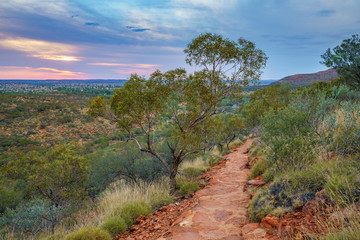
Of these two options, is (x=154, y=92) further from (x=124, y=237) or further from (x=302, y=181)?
(x=302, y=181)

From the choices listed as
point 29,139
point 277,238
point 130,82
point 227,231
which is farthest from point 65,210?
point 29,139

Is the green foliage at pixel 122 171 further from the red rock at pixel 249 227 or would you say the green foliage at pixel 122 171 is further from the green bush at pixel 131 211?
the red rock at pixel 249 227

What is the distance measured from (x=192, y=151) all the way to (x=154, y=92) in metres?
2.91

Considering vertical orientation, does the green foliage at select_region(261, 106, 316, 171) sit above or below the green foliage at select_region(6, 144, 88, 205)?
above

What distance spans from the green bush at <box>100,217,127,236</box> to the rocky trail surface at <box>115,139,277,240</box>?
0.62 ft

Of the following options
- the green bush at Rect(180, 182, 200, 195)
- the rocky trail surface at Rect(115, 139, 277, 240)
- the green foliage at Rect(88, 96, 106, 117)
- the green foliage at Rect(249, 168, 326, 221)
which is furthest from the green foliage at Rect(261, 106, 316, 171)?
the green foliage at Rect(88, 96, 106, 117)

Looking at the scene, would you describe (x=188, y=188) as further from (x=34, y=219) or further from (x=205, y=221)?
(x=34, y=219)

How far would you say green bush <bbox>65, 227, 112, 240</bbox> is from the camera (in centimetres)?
432

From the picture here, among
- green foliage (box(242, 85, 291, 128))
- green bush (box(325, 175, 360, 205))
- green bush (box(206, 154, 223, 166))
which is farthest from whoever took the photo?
green foliage (box(242, 85, 291, 128))

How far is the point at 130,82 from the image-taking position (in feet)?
25.2

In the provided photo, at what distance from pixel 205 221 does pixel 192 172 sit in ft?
19.5

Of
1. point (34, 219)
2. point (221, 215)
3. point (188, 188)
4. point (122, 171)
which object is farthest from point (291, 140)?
point (34, 219)

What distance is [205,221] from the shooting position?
4668 mm

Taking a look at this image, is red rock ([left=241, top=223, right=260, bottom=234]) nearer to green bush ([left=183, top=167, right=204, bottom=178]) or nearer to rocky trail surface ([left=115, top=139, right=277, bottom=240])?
rocky trail surface ([left=115, top=139, right=277, bottom=240])
